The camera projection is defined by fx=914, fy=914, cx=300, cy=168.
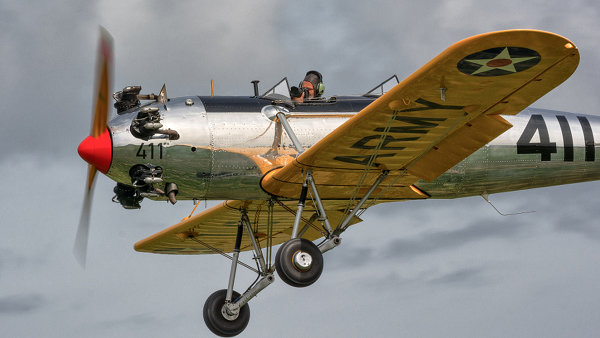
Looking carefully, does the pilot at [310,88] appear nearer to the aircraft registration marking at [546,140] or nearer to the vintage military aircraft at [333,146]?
the vintage military aircraft at [333,146]

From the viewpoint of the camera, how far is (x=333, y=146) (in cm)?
1238

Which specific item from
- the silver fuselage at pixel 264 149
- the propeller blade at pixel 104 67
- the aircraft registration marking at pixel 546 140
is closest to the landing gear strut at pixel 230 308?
the silver fuselage at pixel 264 149

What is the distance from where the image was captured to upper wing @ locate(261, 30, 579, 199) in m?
10.2

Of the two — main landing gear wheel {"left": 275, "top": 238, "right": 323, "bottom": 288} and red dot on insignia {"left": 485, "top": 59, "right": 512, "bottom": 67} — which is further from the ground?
red dot on insignia {"left": 485, "top": 59, "right": 512, "bottom": 67}

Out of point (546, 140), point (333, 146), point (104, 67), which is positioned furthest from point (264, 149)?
point (546, 140)

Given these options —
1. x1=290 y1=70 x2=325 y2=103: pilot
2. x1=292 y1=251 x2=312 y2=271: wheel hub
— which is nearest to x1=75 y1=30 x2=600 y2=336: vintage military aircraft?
x1=292 y1=251 x2=312 y2=271: wheel hub

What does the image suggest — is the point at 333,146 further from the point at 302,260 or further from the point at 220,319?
the point at 220,319

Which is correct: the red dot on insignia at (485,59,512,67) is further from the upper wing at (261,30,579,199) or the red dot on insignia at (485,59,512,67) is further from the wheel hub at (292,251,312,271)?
the wheel hub at (292,251,312,271)

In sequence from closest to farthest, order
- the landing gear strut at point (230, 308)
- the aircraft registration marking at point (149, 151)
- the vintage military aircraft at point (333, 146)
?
the vintage military aircraft at point (333, 146) < the aircraft registration marking at point (149, 151) < the landing gear strut at point (230, 308)

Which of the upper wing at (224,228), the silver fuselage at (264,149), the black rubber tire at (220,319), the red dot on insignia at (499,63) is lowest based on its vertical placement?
the black rubber tire at (220,319)

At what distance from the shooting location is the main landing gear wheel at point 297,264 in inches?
486

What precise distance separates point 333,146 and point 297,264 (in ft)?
5.47

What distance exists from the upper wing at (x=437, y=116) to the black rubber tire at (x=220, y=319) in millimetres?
2633

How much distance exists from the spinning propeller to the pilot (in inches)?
112
